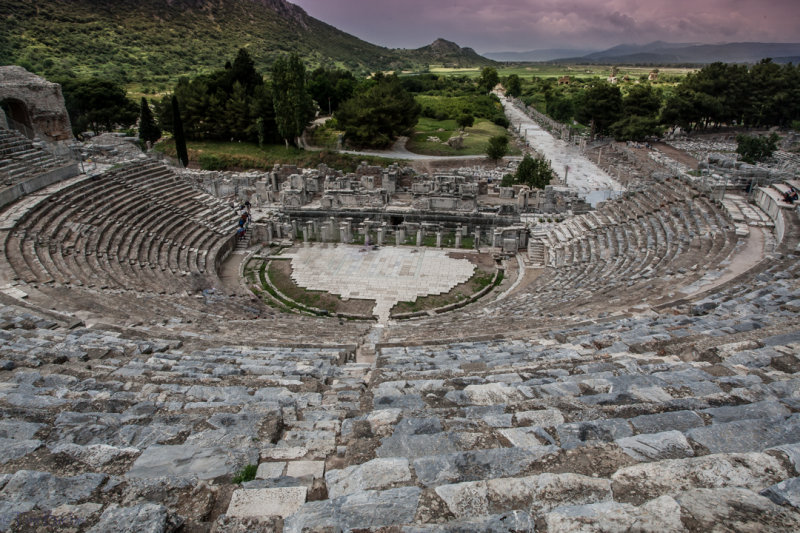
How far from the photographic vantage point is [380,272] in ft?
72.3

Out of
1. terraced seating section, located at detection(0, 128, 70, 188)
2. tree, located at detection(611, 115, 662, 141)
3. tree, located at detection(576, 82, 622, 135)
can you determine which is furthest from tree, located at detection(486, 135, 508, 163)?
terraced seating section, located at detection(0, 128, 70, 188)

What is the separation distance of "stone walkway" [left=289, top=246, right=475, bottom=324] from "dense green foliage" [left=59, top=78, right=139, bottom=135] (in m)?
35.6

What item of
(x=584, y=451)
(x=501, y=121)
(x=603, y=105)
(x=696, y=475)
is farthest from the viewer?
(x=501, y=121)

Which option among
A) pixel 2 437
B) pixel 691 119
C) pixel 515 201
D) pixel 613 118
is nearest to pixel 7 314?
pixel 2 437

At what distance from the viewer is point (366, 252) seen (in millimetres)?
24438

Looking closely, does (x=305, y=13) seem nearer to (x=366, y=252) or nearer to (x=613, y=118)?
(x=613, y=118)

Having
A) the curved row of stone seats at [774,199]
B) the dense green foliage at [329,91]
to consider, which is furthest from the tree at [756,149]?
the dense green foliage at [329,91]

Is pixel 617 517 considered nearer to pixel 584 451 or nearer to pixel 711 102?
pixel 584 451

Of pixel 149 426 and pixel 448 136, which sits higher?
pixel 448 136

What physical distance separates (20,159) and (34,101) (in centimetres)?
1240

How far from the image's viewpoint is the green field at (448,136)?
46156 mm

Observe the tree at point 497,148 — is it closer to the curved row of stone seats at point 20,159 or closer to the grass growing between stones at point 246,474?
the curved row of stone seats at point 20,159

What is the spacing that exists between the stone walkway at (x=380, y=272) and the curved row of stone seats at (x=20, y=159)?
11465mm

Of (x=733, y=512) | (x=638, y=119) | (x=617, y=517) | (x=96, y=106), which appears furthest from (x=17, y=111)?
(x=638, y=119)
